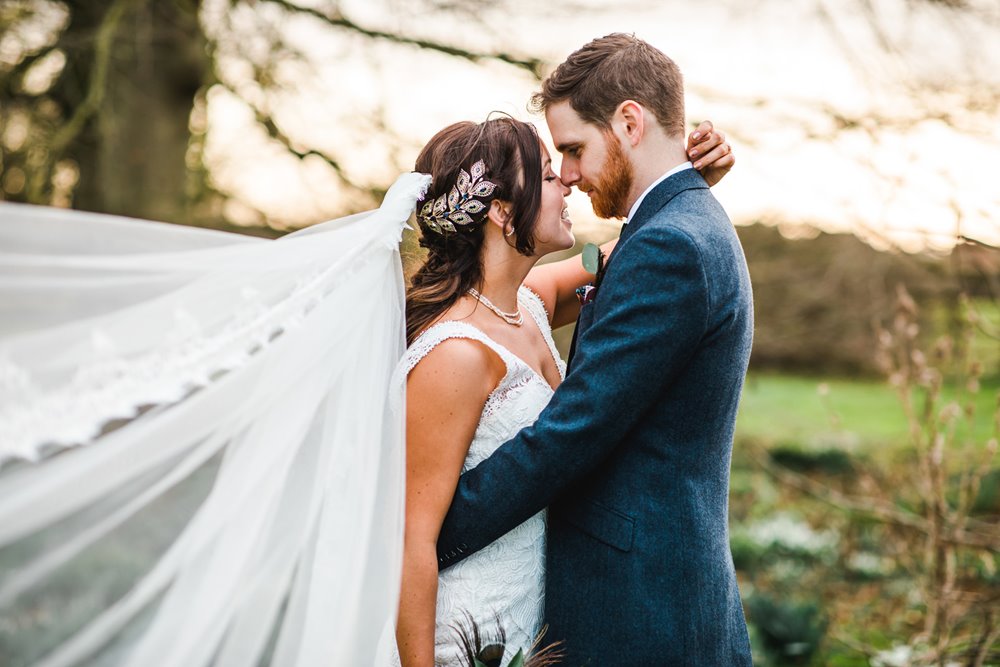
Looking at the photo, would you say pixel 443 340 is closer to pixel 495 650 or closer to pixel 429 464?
pixel 429 464

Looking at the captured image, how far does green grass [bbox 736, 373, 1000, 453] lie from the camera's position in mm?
10766

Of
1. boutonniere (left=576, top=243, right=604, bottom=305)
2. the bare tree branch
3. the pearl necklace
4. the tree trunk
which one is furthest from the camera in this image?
the tree trunk

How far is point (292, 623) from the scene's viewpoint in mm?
2002

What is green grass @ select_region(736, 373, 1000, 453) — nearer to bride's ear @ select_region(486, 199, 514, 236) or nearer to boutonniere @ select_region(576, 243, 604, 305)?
boutonniere @ select_region(576, 243, 604, 305)

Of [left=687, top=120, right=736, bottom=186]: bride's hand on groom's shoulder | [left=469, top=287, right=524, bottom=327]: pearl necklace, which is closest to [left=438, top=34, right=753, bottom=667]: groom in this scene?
[left=687, top=120, right=736, bottom=186]: bride's hand on groom's shoulder

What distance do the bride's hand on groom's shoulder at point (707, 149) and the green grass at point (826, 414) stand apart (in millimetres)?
8393

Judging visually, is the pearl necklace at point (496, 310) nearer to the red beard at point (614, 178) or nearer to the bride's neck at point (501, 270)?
the bride's neck at point (501, 270)

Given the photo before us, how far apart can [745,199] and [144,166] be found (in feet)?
14.0

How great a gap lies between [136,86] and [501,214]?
5.12 m

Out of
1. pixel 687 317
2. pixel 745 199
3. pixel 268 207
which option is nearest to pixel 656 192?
pixel 687 317

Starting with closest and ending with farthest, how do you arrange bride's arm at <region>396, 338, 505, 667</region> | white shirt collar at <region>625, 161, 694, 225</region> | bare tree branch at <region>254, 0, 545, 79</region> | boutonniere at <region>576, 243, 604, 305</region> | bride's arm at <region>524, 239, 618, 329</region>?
bride's arm at <region>396, 338, 505, 667</region>
white shirt collar at <region>625, 161, 694, 225</region>
boutonniere at <region>576, 243, 604, 305</region>
bride's arm at <region>524, 239, 618, 329</region>
bare tree branch at <region>254, 0, 545, 79</region>

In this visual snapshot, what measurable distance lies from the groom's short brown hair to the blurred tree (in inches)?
134

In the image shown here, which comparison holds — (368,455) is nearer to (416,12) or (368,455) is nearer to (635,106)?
(635,106)

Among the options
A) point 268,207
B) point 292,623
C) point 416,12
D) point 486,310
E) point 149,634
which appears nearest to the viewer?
point 149,634
